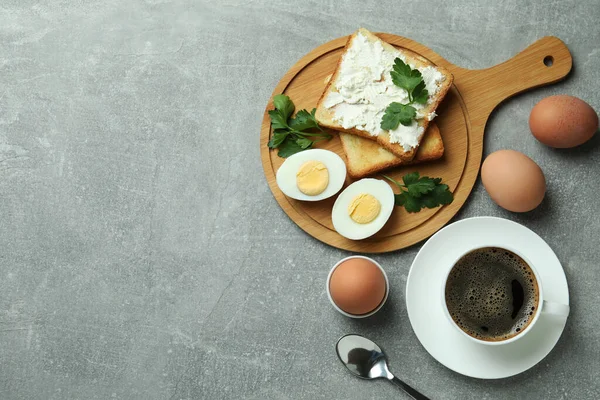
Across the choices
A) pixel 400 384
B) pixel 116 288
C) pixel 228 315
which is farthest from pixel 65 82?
pixel 400 384

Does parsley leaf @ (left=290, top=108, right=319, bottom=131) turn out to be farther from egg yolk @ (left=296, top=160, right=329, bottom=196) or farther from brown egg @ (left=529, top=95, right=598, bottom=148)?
brown egg @ (left=529, top=95, right=598, bottom=148)

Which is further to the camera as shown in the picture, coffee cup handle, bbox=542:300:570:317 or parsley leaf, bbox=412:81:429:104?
parsley leaf, bbox=412:81:429:104

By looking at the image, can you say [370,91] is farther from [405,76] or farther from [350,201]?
[350,201]

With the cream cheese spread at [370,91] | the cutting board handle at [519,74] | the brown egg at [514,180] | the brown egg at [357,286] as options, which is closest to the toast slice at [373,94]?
the cream cheese spread at [370,91]

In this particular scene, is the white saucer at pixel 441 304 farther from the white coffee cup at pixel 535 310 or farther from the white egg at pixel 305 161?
the white egg at pixel 305 161

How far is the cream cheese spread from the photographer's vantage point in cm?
175

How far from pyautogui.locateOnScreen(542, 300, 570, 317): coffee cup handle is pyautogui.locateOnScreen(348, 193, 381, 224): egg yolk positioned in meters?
0.53

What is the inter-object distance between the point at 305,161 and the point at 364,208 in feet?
0.77

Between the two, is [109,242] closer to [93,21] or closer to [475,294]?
[93,21]

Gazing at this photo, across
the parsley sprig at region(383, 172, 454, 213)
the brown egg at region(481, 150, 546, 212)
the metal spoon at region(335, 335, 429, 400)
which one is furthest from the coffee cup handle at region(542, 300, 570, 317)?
the metal spoon at region(335, 335, 429, 400)

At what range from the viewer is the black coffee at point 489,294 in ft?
5.30

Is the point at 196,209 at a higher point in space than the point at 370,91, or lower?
lower

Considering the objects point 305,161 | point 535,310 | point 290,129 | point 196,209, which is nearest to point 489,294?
point 535,310

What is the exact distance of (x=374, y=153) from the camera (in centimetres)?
180
